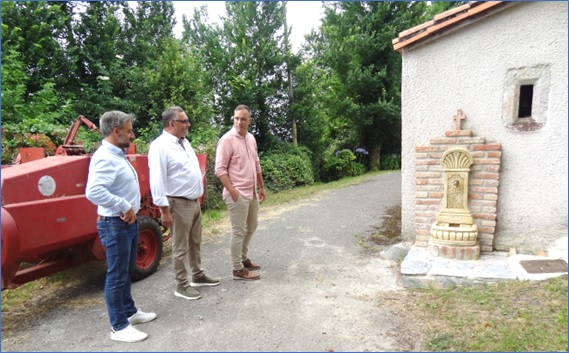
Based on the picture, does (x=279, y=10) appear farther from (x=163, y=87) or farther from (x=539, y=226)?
(x=539, y=226)

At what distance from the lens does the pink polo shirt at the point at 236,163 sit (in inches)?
145

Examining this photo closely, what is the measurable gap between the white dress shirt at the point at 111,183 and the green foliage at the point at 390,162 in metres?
15.5

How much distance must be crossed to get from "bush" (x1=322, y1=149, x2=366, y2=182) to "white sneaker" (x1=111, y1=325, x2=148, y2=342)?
13.2m

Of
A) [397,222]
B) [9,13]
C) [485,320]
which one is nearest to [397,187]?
[397,222]

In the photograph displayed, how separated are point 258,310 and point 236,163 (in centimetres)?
147

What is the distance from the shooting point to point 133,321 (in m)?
3.02

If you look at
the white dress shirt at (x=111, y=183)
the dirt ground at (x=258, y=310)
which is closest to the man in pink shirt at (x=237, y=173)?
the dirt ground at (x=258, y=310)

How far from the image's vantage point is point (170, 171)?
10.8 ft

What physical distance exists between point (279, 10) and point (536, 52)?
11787 millimetres

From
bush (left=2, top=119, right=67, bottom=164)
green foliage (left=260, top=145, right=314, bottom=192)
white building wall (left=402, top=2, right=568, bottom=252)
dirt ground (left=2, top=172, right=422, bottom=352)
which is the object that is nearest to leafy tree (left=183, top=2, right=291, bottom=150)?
green foliage (left=260, top=145, right=314, bottom=192)

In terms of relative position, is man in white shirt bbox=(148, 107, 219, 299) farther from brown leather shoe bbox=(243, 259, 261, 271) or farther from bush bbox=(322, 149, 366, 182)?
bush bbox=(322, 149, 366, 182)

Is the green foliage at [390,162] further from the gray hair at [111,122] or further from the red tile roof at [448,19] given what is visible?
the gray hair at [111,122]

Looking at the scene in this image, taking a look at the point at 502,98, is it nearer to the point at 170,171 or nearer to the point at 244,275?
the point at 244,275

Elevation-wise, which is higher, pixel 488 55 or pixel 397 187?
pixel 488 55
